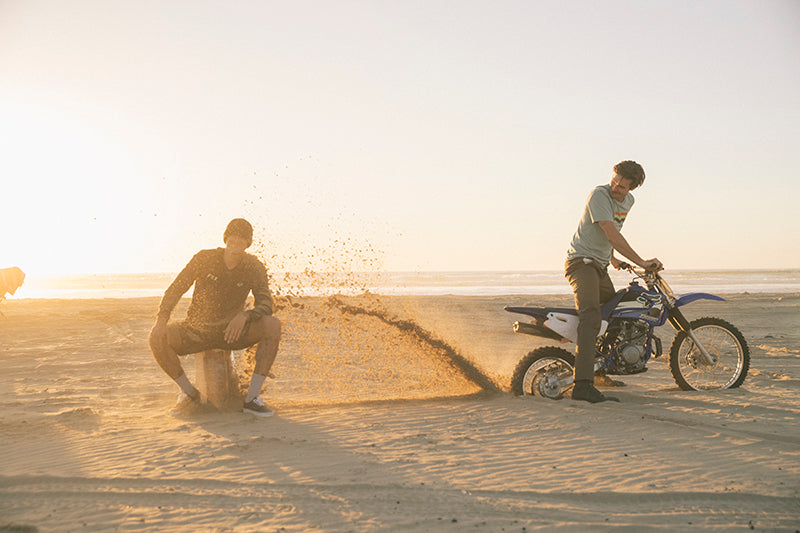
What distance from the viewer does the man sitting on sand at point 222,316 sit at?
5.18m

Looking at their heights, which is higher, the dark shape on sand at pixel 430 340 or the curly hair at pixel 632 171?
the curly hair at pixel 632 171

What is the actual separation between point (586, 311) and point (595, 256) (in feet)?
1.89

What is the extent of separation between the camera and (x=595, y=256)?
5.75 metres

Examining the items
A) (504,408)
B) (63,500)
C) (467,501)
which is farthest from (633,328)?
(63,500)

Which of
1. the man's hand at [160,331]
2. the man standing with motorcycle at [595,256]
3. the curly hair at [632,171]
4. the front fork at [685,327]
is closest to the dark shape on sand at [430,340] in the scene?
the man standing with motorcycle at [595,256]

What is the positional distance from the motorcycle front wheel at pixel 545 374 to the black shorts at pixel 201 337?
109 inches

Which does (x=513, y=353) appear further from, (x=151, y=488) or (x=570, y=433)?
(x=151, y=488)

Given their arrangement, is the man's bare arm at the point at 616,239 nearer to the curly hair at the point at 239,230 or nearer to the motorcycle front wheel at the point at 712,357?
the motorcycle front wheel at the point at 712,357

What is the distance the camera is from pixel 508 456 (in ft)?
13.8

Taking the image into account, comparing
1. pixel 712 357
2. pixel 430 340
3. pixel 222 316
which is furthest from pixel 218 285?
pixel 712 357

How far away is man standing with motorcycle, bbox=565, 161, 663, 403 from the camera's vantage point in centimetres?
555

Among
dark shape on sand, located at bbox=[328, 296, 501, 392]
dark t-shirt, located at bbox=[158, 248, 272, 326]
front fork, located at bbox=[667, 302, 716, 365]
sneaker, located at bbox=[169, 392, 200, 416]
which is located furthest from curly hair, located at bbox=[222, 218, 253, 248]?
front fork, located at bbox=[667, 302, 716, 365]

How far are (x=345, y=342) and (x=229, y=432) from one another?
232 inches

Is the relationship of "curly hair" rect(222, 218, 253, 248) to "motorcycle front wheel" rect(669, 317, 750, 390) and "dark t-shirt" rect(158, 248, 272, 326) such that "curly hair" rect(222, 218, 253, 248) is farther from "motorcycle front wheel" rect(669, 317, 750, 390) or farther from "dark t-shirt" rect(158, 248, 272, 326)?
"motorcycle front wheel" rect(669, 317, 750, 390)
